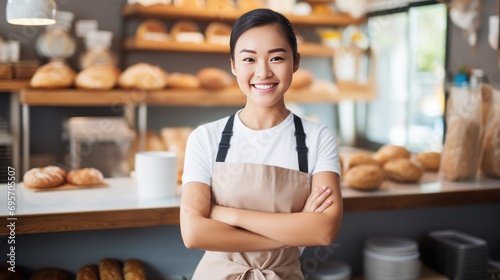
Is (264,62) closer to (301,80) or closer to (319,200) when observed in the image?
(319,200)

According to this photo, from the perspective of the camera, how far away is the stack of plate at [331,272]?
7.16ft

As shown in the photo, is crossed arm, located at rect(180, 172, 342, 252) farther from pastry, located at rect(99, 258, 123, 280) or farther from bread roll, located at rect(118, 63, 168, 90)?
bread roll, located at rect(118, 63, 168, 90)

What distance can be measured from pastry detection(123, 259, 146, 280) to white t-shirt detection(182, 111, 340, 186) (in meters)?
0.68

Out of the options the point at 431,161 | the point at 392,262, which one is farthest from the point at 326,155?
the point at 431,161

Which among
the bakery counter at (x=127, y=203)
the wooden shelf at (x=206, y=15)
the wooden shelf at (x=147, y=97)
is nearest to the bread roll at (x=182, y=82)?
the wooden shelf at (x=147, y=97)

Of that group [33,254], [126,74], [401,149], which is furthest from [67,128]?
[401,149]

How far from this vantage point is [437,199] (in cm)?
237

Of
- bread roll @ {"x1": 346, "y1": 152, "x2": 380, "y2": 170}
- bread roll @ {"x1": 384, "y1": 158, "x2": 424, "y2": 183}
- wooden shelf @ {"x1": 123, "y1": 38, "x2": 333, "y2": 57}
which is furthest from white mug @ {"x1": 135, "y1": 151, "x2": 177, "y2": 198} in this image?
wooden shelf @ {"x1": 123, "y1": 38, "x2": 333, "y2": 57}

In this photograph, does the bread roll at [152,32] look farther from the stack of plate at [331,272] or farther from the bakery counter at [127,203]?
the stack of plate at [331,272]

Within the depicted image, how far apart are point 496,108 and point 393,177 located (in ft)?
2.21

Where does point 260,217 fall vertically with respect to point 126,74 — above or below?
below

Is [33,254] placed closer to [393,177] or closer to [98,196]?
[98,196]

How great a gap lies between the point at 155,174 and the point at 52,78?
73.9 inches

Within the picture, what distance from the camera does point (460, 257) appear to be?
238 cm
